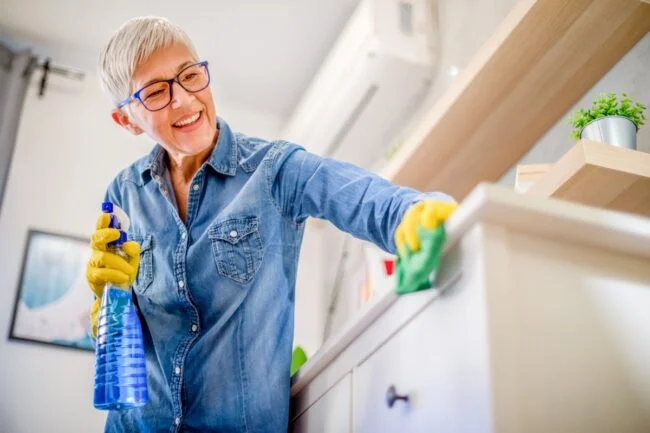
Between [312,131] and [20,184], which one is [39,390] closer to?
[20,184]

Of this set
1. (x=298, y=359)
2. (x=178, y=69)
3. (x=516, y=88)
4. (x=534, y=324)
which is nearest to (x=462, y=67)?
(x=516, y=88)

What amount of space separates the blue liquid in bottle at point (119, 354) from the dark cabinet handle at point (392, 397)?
44 cm

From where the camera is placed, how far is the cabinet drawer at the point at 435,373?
73cm

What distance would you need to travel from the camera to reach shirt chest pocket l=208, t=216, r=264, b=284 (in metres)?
1.25

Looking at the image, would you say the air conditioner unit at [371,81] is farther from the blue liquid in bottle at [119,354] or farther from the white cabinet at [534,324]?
the white cabinet at [534,324]

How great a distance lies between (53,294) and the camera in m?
2.74

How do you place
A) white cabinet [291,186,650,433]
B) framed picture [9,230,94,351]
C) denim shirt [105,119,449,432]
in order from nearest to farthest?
1. white cabinet [291,186,650,433]
2. denim shirt [105,119,449,432]
3. framed picture [9,230,94,351]

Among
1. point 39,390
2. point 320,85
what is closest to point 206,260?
point 39,390

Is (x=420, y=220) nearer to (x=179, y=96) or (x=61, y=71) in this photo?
(x=179, y=96)

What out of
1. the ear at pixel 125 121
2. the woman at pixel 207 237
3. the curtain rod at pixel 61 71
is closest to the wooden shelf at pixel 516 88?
the woman at pixel 207 237

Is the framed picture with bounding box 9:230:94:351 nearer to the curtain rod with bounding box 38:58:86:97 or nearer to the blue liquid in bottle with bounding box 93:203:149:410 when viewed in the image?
the curtain rod with bounding box 38:58:86:97

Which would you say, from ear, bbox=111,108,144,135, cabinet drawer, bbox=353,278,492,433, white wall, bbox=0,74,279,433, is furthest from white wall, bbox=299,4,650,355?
white wall, bbox=0,74,279,433

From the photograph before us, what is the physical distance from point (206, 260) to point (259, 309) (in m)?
0.12

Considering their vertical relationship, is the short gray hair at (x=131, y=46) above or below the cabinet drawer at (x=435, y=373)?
above
